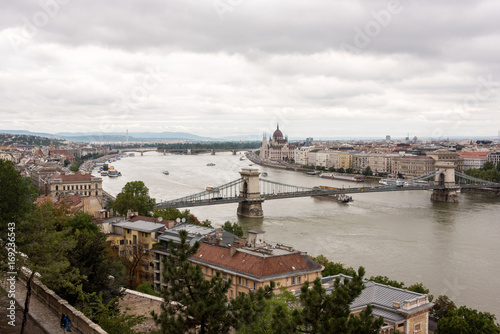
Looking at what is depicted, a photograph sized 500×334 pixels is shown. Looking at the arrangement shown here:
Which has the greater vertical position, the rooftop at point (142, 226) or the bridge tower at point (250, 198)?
the rooftop at point (142, 226)

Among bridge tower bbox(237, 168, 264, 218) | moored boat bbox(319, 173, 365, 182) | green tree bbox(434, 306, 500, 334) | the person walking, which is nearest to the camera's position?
the person walking

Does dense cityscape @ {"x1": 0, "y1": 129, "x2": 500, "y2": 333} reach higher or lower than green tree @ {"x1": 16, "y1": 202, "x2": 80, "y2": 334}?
lower

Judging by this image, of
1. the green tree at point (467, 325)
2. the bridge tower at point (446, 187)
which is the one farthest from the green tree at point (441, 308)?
the bridge tower at point (446, 187)

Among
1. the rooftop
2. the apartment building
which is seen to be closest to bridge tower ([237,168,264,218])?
the rooftop

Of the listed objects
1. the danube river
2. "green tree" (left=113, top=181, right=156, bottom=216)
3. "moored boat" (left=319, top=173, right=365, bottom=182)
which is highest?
"green tree" (left=113, top=181, right=156, bottom=216)

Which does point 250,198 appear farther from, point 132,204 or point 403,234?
point 403,234

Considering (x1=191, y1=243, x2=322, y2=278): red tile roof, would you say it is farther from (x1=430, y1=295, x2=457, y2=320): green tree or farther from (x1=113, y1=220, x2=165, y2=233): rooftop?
(x1=430, y1=295, x2=457, y2=320): green tree

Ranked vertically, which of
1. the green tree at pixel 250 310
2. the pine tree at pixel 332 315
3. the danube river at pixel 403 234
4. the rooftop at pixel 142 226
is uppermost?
the pine tree at pixel 332 315

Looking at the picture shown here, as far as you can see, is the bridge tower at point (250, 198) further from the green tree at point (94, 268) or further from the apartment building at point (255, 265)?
the green tree at point (94, 268)
